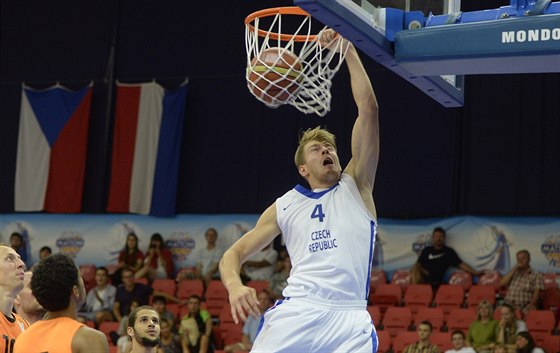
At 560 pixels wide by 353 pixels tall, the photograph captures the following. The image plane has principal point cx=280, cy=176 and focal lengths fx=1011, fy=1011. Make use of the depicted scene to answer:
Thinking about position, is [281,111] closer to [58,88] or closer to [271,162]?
[271,162]

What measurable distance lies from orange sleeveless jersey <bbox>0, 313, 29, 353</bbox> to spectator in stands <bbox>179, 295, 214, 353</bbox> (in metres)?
7.05

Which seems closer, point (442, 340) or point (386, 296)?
point (442, 340)

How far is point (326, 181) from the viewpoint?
5609mm

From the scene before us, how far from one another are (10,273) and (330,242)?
2.16 metres

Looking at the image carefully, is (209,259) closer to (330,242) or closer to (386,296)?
(386,296)

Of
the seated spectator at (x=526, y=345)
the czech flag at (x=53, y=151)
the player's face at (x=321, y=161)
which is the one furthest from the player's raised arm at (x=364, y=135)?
the czech flag at (x=53, y=151)

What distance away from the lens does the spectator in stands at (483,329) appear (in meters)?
12.6

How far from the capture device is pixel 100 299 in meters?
15.7

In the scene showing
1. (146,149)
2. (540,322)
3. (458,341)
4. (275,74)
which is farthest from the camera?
(146,149)

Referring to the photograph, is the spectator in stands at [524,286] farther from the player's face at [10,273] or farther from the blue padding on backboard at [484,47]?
the blue padding on backboard at [484,47]

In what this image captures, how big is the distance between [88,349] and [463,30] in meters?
2.37

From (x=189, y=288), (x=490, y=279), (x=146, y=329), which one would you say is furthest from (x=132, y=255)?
(x=146, y=329)

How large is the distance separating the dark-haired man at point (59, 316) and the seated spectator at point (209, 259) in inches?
448

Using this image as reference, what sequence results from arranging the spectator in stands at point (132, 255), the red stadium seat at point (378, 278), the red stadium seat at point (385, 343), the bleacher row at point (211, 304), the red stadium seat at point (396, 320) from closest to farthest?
the red stadium seat at point (385, 343), the red stadium seat at point (396, 320), the bleacher row at point (211, 304), the red stadium seat at point (378, 278), the spectator in stands at point (132, 255)
